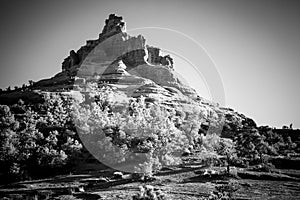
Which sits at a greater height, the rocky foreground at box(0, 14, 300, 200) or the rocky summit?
the rocky summit

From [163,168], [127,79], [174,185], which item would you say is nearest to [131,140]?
[163,168]

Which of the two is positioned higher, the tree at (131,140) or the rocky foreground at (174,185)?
the tree at (131,140)

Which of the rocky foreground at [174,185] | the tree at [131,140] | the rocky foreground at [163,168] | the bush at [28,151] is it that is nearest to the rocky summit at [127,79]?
the rocky foreground at [163,168]

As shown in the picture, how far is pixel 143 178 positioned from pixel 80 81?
85.5 meters

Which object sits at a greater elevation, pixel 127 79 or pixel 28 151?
pixel 127 79

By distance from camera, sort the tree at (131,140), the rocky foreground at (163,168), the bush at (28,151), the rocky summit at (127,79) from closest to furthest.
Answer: the rocky foreground at (163,168) < the bush at (28,151) < the tree at (131,140) < the rocky summit at (127,79)

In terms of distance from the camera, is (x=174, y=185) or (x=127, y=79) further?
(x=127, y=79)

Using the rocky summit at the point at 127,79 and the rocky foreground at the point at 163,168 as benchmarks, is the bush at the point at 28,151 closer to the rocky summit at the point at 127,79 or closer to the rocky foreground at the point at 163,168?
the rocky foreground at the point at 163,168

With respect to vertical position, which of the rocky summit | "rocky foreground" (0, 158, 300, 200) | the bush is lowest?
"rocky foreground" (0, 158, 300, 200)

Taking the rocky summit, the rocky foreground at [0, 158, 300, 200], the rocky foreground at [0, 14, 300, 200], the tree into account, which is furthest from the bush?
the rocky summit

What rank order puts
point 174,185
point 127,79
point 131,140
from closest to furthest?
point 174,185
point 131,140
point 127,79

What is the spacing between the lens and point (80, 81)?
121438 millimetres

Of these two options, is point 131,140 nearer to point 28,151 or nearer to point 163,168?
point 163,168

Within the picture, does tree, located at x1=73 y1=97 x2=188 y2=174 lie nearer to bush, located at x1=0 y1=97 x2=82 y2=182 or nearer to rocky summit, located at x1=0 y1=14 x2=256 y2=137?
bush, located at x1=0 y1=97 x2=82 y2=182
